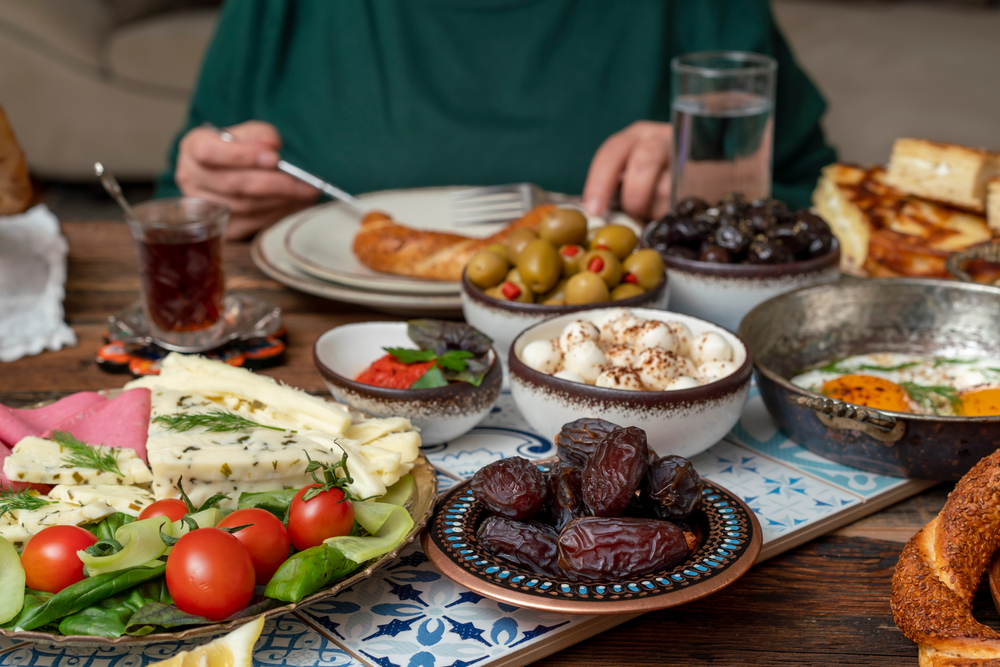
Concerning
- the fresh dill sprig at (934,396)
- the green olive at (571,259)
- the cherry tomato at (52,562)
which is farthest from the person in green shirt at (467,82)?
the cherry tomato at (52,562)

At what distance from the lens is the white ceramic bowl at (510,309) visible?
1.29 m

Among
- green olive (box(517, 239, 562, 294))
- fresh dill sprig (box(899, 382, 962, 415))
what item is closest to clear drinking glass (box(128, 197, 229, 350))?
green olive (box(517, 239, 562, 294))

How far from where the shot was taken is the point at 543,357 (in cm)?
113

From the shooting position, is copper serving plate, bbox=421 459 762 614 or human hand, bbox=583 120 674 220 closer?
copper serving plate, bbox=421 459 762 614

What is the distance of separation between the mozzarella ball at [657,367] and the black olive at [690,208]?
0.44 metres

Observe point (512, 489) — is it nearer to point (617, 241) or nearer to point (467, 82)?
point (617, 241)

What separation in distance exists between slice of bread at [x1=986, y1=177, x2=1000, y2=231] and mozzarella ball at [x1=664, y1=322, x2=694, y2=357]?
0.88 meters

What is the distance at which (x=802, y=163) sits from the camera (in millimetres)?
2502

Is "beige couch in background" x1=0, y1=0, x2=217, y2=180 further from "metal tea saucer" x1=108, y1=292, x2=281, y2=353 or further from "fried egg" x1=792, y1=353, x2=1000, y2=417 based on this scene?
"fried egg" x1=792, y1=353, x2=1000, y2=417

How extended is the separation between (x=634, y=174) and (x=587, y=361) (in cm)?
92

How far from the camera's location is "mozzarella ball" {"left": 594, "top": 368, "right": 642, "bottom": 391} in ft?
3.52

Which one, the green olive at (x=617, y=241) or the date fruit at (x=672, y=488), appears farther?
the green olive at (x=617, y=241)

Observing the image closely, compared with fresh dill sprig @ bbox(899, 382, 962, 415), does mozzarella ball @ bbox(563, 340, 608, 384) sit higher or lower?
higher

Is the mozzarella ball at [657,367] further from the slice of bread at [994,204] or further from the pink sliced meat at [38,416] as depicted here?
the slice of bread at [994,204]
